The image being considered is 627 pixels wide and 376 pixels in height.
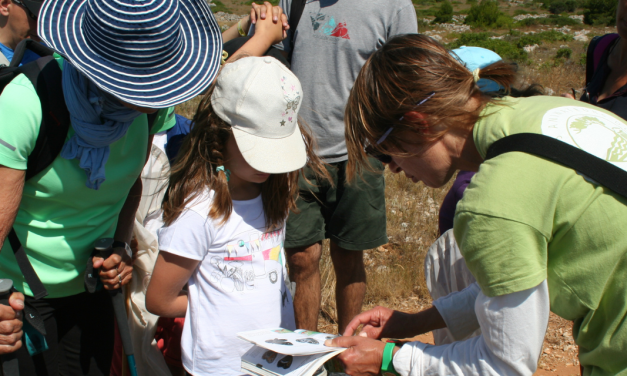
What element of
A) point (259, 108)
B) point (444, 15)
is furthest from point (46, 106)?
point (444, 15)

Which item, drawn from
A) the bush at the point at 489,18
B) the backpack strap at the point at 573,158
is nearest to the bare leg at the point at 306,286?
the backpack strap at the point at 573,158

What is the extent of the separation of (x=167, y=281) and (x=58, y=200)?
0.47m

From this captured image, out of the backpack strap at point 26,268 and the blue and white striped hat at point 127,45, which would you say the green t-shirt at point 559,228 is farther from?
the backpack strap at point 26,268

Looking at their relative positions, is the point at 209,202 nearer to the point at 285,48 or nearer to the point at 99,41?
the point at 99,41

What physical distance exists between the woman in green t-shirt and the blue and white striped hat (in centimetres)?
63

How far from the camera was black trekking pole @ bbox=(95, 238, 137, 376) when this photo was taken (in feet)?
6.06

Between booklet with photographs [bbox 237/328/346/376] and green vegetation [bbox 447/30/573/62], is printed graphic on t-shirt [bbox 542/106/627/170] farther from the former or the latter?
green vegetation [bbox 447/30/573/62]

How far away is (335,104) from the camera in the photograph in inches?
114

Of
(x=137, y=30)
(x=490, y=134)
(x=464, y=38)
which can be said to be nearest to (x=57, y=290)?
(x=137, y=30)

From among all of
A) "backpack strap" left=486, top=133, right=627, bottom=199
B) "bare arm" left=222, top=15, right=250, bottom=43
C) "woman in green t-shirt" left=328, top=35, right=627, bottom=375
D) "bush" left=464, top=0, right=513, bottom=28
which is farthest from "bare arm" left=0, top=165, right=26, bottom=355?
"bush" left=464, top=0, right=513, bottom=28

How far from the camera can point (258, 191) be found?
78.5 inches

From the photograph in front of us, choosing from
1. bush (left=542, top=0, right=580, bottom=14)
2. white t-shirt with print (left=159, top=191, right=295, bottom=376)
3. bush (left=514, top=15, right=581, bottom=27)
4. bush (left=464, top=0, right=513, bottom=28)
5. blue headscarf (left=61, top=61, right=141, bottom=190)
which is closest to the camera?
blue headscarf (left=61, top=61, right=141, bottom=190)

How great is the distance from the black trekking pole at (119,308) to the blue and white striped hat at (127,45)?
66 centimetres

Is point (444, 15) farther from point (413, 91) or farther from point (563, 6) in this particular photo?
point (413, 91)
